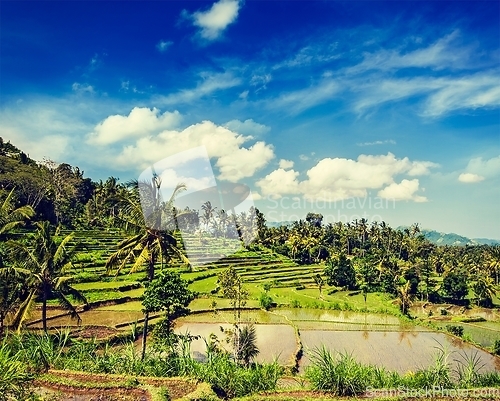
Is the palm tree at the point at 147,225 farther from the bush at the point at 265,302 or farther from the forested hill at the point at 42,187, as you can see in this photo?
the forested hill at the point at 42,187

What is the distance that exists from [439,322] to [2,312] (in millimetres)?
32701

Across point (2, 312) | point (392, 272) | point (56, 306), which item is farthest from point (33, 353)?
point (392, 272)

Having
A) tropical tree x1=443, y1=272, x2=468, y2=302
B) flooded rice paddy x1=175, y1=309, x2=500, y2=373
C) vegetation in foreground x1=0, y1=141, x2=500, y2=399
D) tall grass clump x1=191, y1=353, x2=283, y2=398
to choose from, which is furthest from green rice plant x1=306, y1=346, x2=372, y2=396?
tropical tree x1=443, y1=272, x2=468, y2=302

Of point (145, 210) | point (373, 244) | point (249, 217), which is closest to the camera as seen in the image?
point (145, 210)

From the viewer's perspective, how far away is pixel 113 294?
30.0 m

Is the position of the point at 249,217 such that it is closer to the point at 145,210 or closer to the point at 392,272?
the point at 392,272

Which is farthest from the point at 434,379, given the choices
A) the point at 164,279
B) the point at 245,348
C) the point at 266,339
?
the point at 266,339

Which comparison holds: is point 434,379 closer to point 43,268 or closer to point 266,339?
point 266,339

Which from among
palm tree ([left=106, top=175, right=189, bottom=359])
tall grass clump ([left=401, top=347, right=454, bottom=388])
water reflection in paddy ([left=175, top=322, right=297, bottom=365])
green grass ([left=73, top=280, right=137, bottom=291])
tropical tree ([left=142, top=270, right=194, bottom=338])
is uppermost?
palm tree ([left=106, top=175, right=189, bottom=359])

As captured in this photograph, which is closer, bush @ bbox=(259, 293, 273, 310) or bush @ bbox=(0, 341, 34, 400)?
bush @ bbox=(0, 341, 34, 400)

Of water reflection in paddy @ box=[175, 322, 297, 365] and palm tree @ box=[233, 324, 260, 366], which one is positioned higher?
palm tree @ box=[233, 324, 260, 366]

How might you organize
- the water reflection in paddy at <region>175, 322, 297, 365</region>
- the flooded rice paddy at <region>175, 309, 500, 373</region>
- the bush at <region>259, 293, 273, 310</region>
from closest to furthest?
1. the water reflection in paddy at <region>175, 322, 297, 365</region>
2. the flooded rice paddy at <region>175, 309, 500, 373</region>
3. the bush at <region>259, 293, 273, 310</region>

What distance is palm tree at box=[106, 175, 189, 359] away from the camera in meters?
17.8

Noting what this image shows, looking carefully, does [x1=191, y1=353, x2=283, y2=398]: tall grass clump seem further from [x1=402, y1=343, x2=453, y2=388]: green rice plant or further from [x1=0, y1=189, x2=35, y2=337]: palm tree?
[x1=0, y1=189, x2=35, y2=337]: palm tree
